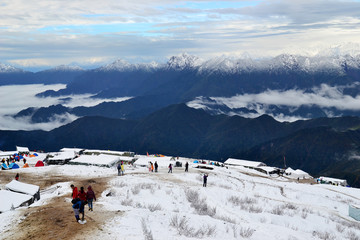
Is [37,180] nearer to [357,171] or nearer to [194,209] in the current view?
[194,209]

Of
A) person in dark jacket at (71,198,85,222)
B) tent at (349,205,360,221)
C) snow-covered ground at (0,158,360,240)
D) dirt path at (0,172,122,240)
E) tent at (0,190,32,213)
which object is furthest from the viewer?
tent at (349,205,360,221)

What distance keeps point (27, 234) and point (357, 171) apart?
15318cm

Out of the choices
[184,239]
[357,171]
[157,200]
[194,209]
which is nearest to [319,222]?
[194,209]

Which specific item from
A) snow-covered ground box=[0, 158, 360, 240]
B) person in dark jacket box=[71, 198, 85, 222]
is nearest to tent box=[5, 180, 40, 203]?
snow-covered ground box=[0, 158, 360, 240]

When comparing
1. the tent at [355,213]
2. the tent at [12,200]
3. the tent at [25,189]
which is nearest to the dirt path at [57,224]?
the tent at [12,200]

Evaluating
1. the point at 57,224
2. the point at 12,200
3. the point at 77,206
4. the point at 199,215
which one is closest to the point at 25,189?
the point at 12,200

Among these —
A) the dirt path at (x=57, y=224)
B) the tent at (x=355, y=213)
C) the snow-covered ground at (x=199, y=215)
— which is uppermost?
the dirt path at (x=57, y=224)

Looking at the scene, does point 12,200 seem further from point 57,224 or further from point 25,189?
point 57,224

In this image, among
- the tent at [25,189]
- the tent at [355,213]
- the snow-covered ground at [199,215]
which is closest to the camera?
the snow-covered ground at [199,215]

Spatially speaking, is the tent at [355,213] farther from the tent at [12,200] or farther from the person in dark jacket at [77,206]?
the tent at [12,200]

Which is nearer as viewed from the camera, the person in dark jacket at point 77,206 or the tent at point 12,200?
the person in dark jacket at point 77,206

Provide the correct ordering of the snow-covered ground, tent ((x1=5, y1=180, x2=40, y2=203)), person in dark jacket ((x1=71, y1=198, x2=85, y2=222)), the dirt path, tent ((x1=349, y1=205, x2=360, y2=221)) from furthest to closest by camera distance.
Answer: tent ((x1=349, y1=205, x2=360, y2=221)) → tent ((x1=5, y1=180, x2=40, y2=203)) → person in dark jacket ((x1=71, y1=198, x2=85, y2=222)) → the snow-covered ground → the dirt path

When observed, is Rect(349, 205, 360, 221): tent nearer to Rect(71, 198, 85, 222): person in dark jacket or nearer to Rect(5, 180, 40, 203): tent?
Rect(71, 198, 85, 222): person in dark jacket

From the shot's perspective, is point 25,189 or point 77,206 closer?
point 77,206
